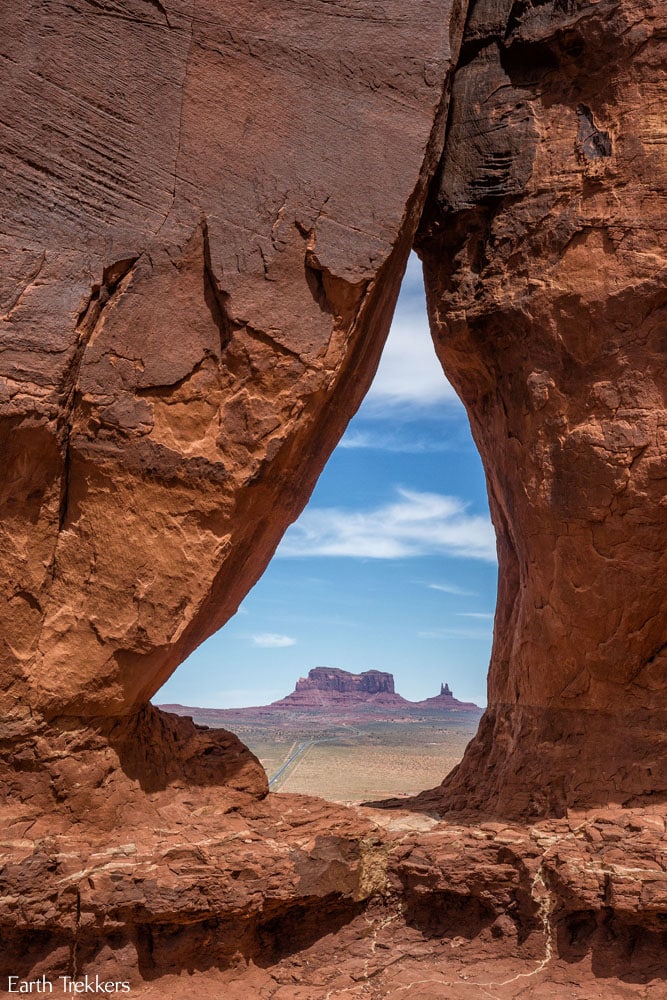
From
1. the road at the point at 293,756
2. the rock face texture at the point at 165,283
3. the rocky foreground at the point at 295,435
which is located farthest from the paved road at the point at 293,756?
the rock face texture at the point at 165,283

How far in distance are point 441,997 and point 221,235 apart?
3784 millimetres

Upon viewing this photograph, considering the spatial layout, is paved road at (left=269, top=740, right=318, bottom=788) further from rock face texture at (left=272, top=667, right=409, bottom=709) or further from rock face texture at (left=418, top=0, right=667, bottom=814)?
rock face texture at (left=272, top=667, right=409, bottom=709)

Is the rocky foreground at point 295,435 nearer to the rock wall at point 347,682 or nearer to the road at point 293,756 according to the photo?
the road at point 293,756

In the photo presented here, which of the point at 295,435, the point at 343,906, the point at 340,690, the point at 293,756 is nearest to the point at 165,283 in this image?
the point at 295,435

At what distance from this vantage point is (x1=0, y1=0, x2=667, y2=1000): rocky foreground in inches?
151

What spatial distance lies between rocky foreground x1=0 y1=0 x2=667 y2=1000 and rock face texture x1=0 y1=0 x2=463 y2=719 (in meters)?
0.01

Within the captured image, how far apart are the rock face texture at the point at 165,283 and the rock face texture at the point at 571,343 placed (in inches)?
26.1

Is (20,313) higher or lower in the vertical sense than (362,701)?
higher

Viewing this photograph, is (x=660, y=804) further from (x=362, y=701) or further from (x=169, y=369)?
(x=362, y=701)

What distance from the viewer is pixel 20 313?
3699mm

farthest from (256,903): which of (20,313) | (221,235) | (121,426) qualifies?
(221,235)

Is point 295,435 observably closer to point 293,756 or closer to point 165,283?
point 165,283

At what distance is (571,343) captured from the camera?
4.52 meters

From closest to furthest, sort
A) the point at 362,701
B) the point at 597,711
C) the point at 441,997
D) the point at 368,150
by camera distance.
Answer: the point at 441,997, the point at 368,150, the point at 597,711, the point at 362,701
